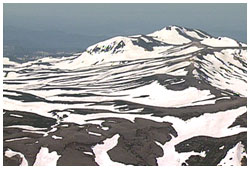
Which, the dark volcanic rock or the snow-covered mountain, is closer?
the dark volcanic rock

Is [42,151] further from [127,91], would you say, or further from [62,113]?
[127,91]

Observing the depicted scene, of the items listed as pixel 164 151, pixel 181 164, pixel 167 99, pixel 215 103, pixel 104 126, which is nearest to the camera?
pixel 181 164

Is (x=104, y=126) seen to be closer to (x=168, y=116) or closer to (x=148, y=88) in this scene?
(x=168, y=116)

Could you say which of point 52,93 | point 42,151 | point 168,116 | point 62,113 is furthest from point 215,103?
point 52,93

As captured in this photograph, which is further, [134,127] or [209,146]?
[134,127]

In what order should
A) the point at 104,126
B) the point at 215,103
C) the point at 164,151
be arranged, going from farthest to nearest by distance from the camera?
the point at 215,103 < the point at 104,126 < the point at 164,151

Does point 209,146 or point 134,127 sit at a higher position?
point 134,127

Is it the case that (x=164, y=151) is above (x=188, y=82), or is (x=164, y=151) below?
below

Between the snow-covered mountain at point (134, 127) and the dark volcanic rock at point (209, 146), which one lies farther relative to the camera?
the snow-covered mountain at point (134, 127)

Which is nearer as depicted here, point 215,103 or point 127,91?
point 215,103
